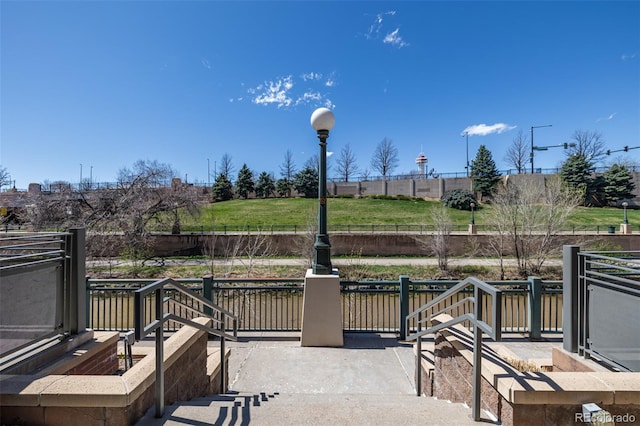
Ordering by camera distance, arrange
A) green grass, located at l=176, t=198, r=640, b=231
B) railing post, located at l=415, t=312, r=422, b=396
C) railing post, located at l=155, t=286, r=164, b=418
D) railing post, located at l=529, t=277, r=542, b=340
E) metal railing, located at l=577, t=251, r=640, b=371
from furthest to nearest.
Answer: green grass, located at l=176, t=198, r=640, b=231
railing post, located at l=529, t=277, r=542, b=340
railing post, located at l=415, t=312, r=422, b=396
metal railing, located at l=577, t=251, r=640, b=371
railing post, located at l=155, t=286, r=164, b=418

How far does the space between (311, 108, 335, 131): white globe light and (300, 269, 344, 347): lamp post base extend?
2809 mm

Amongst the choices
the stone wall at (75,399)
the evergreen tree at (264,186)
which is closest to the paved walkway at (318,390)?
the stone wall at (75,399)

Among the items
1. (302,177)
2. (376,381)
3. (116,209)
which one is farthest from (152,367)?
(302,177)

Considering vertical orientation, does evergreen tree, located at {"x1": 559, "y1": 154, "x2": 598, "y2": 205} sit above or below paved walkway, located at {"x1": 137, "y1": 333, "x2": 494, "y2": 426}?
above

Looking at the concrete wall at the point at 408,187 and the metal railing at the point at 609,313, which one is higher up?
the concrete wall at the point at 408,187

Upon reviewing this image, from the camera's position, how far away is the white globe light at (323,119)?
18.6 ft

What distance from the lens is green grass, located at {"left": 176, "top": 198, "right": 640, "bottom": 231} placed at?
33.3 meters

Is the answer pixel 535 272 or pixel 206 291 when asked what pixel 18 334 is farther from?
pixel 535 272

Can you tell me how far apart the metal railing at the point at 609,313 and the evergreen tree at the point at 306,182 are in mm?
49218

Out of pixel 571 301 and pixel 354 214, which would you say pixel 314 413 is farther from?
pixel 354 214

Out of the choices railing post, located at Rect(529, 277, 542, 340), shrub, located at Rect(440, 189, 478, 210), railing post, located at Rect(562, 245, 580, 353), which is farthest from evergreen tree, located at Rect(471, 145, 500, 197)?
railing post, located at Rect(562, 245, 580, 353)

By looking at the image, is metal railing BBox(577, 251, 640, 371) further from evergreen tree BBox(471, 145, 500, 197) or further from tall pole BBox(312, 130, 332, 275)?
evergreen tree BBox(471, 145, 500, 197)

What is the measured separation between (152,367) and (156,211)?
21.4 m

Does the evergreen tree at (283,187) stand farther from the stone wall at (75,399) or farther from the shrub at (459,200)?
the stone wall at (75,399)
